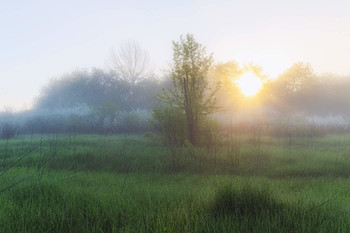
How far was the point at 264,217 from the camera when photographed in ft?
10.6

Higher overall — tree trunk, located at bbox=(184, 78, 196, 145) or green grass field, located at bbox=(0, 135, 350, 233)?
tree trunk, located at bbox=(184, 78, 196, 145)

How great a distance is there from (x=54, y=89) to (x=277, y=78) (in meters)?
39.8

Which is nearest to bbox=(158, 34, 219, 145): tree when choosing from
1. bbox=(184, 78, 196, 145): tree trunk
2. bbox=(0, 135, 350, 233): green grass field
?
bbox=(184, 78, 196, 145): tree trunk

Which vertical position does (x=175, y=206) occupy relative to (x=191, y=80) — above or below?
below

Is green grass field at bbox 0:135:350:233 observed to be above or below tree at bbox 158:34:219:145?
below

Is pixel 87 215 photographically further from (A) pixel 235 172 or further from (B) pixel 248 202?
(A) pixel 235 172

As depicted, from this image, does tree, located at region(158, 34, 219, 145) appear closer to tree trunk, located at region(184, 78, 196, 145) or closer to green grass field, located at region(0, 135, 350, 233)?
tree trunk, located at region(184, 78, 196, 145)

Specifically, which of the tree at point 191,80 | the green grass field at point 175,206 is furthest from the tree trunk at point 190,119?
the green grass field at point 175,206

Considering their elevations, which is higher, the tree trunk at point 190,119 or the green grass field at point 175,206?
the tree trunk at point 190,119

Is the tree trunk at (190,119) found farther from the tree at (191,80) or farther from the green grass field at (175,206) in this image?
the green grass field at (175,206)

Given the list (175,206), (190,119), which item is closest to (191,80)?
(190,119)

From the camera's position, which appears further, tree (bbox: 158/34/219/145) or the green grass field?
tree (bbox: 158/34/219/145)

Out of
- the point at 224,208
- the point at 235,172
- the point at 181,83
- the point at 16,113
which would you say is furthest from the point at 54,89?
the point at 224,208

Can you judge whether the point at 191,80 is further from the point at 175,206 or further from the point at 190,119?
the point at 175,206
